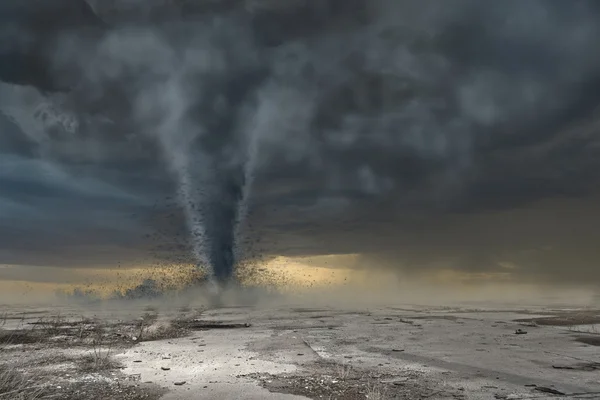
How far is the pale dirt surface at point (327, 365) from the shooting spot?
11.7m

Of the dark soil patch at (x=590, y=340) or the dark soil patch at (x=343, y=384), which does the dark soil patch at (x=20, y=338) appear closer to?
the dark soil patch at (x=343, y=384)

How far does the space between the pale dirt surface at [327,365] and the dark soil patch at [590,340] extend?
0.04 meters

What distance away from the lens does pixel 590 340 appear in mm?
20281

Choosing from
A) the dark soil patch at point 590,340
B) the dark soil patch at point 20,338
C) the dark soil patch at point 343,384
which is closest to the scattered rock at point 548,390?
the dark soil patch at point 343,384

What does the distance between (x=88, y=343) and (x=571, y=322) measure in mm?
26836

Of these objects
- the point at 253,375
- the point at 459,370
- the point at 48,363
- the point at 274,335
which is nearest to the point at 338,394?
the point at 253,375

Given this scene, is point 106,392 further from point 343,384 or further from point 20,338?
point 20,338

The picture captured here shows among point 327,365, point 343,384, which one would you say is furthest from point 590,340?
point 343,384

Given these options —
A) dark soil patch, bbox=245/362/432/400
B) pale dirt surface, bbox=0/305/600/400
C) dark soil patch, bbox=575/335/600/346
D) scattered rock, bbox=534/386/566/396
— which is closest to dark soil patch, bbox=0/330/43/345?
pale dirt surface, bbox=0/305/600/400

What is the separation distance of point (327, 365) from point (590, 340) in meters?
12.5

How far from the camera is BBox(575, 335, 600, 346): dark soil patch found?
19.4 meters

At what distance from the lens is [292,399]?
10953 mm

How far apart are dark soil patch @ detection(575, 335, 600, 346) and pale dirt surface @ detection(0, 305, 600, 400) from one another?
40 mm

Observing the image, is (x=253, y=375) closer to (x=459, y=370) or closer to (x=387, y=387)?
(x=387, y=387)
